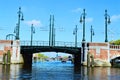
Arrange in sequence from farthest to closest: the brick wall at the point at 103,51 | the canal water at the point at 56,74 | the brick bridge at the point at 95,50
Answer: the brick bridge at the point at 95,50
the brick wall at the point at 103,51
the canal water at the point at 56,74

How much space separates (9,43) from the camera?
7981cm

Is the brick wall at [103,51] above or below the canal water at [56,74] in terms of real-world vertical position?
above

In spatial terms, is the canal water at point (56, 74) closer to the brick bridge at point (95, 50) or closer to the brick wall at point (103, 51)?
the brick wall at point (103, 51)

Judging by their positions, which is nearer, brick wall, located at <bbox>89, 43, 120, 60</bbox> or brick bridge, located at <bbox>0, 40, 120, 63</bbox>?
brick wall, located at <bbox>89, 43, 120, 60</bbox>

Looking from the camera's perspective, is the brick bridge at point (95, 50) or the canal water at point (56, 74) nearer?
the canal water at point (56, 74)

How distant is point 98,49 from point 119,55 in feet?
15.0

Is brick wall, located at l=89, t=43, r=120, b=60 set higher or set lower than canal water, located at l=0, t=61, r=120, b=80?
higher

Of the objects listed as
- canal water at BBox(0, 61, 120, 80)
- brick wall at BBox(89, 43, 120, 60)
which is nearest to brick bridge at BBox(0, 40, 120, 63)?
brick wall at BBox(89, 43, 120, 60)

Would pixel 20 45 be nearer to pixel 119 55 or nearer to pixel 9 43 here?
pixel 9 43

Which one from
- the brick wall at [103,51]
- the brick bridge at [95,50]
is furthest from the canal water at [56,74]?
the brick bridge at [95,50]

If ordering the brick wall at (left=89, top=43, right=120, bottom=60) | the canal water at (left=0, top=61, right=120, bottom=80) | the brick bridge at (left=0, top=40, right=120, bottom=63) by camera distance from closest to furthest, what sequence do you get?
the canal water at (left=0, top=61, right=120, bottom=80) < the brick wall at (left=89, top=43, right=120, bottom=60) < the brick bridge at (left=0, top=40, right=120, bottom=63)

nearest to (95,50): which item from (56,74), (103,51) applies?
(103,51)

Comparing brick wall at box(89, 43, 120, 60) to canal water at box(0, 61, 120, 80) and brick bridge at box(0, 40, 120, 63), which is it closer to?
brick bridge at box(0, 40, 120, 63)

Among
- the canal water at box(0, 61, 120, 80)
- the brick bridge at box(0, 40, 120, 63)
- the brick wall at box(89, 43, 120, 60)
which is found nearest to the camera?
the canal water at box(0, 61, 120, 80)
